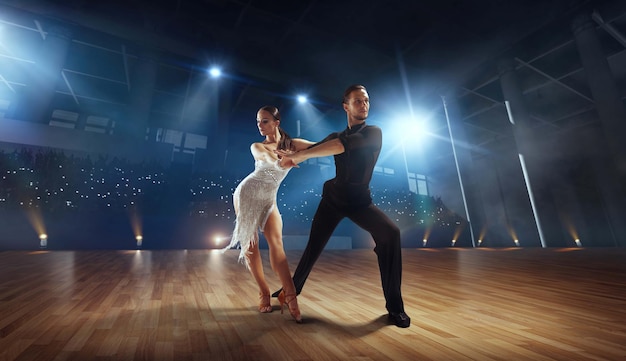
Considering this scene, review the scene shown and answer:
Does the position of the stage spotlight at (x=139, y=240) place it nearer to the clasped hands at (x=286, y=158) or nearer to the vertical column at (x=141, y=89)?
the vertical column at (x=141, y=89)

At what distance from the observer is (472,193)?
11.6m

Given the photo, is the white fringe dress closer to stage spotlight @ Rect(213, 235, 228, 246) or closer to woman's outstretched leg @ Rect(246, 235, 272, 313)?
woman's outstretched leg @ Rect(246, 235, 272, 313)

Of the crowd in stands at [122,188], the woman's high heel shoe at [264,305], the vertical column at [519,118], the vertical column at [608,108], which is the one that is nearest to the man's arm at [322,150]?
the woman's high heel shoe at [264,305]

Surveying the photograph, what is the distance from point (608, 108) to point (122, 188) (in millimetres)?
13807

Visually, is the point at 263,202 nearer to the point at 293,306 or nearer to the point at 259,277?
the point at 259,277

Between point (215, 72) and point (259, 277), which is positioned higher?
point (215, 72)

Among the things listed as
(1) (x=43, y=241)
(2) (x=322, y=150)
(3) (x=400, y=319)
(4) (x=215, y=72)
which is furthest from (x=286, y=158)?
(4) (x=215, y=72)

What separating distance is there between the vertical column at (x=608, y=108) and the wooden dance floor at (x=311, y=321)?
22.8 ft

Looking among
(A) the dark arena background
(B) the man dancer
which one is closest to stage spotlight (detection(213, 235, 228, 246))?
(A) the dark arena background

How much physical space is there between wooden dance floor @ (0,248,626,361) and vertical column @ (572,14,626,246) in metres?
6.95

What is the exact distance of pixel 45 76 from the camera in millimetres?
8562

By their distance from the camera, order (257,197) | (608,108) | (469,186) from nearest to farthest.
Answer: (257,197), (608,108), (469,186)

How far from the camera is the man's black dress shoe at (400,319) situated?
1700mm

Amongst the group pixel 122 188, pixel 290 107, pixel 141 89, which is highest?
pixel 290 107
